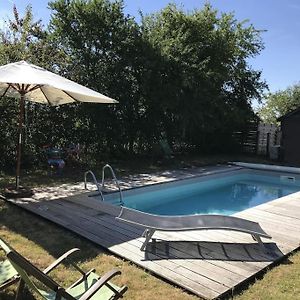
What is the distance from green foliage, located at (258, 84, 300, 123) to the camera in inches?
1516

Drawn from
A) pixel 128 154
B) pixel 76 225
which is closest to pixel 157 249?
pixel 76 225

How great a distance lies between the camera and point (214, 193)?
11125 millimetres

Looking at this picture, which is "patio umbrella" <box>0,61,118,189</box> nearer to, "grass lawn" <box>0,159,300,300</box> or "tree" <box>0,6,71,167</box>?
"grass lawn" <box>0,159,300,300</box>

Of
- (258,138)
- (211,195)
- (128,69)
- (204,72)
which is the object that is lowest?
(211,195)

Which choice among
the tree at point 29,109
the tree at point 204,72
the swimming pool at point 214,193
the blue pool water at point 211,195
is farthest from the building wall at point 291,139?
the tree at point 29,109

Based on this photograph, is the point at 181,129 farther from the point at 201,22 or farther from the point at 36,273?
the point at 36,273

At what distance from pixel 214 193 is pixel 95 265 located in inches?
284

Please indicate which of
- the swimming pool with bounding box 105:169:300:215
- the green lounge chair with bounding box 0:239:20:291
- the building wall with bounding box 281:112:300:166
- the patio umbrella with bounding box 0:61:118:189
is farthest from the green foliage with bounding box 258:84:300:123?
the green lounge chair with bounding box 0:239:20:291

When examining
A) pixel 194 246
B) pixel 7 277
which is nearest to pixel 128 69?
pixel 194 246

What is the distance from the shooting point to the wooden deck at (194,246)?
4102mm

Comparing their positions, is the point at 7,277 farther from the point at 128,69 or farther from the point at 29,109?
the point at 128,69

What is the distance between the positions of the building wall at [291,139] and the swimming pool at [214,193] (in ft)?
13.1

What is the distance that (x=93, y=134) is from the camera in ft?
43.4

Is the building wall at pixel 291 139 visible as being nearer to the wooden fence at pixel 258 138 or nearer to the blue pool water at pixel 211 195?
the wooden fence at pixel 258 138
